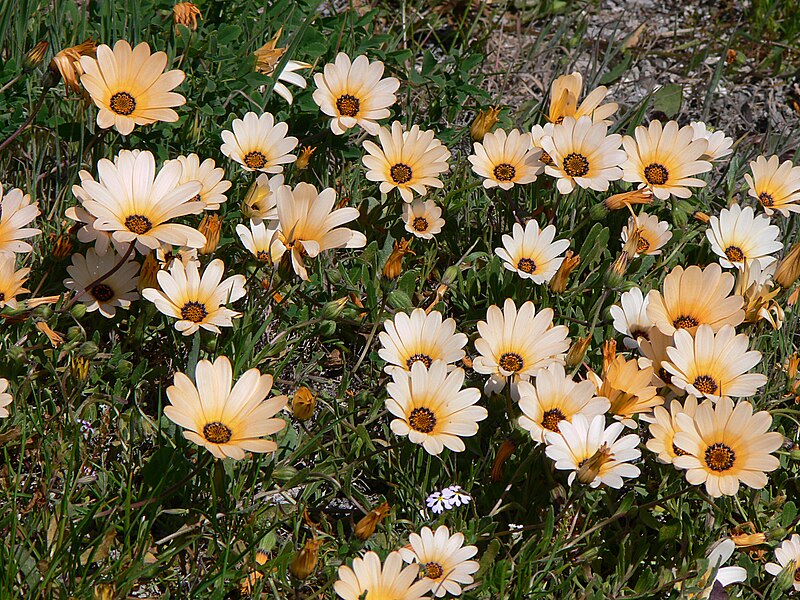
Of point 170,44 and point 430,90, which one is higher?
point 430,90

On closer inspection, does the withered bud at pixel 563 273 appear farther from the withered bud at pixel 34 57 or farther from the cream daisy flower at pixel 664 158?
the withered bud at pixel 34 57

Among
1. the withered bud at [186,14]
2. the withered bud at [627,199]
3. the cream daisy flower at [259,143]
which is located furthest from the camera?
the withered bud at [186,14]

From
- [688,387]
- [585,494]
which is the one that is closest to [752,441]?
[688,387]

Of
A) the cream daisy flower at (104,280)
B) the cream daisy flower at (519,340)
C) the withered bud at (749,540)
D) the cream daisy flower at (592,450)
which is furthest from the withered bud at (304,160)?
the withered bud at (749,540)

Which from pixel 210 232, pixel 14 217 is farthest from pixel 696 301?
pixel 14 217

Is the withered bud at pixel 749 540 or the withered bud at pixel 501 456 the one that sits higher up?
the withered bud at pixel 501 456

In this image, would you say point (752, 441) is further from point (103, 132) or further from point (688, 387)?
point (103, 132)
